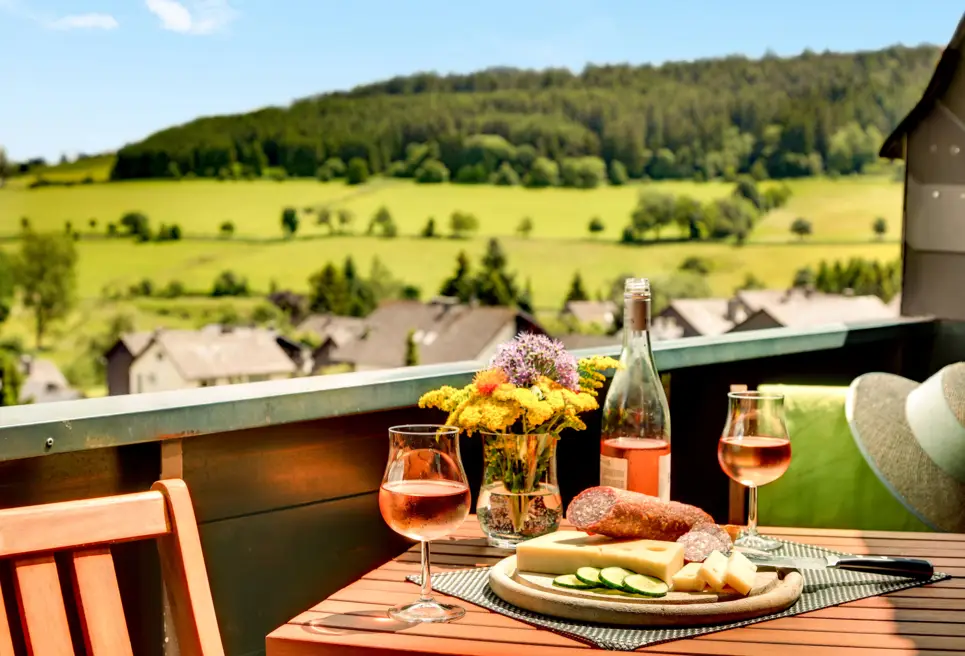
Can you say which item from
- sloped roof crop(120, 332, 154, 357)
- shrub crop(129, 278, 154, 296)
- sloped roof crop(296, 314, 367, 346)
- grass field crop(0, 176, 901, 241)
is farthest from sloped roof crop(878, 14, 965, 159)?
shrub crop(129, 278, 154, 296)

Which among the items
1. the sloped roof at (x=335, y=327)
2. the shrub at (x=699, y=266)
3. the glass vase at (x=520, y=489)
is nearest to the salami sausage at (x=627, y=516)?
the glass vase at (x=520, y=489)

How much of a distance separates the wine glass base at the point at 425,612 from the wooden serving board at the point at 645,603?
0.19ft

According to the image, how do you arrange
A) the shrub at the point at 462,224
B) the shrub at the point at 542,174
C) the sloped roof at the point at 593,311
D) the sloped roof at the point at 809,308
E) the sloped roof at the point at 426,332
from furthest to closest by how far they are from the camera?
the shrub at the point at 462,224 → the shrub at the point at 542,174 → the sloped roof at the point at 426,332 → the sloped roof at the point at 593,311 → the sloped roof at the point at 809,308

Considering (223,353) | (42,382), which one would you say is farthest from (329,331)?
(42,382)

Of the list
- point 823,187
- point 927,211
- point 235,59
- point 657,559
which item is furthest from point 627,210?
point 657,559

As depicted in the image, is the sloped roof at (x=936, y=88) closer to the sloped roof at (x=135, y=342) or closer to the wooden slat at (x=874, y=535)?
the wooden slat at (x=874, y=535)

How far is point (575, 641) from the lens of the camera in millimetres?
895

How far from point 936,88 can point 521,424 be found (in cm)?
307

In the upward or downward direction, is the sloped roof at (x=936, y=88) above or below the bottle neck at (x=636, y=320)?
above

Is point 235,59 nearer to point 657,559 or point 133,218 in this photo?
point 133,218

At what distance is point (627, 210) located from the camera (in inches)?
1716

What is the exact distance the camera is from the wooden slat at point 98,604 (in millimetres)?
811

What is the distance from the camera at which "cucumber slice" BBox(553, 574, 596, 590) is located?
98 cm

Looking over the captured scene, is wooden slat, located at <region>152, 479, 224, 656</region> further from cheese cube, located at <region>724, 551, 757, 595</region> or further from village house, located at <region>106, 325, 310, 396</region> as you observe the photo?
village house, located at <region>106, 325, 310, 396</region>
